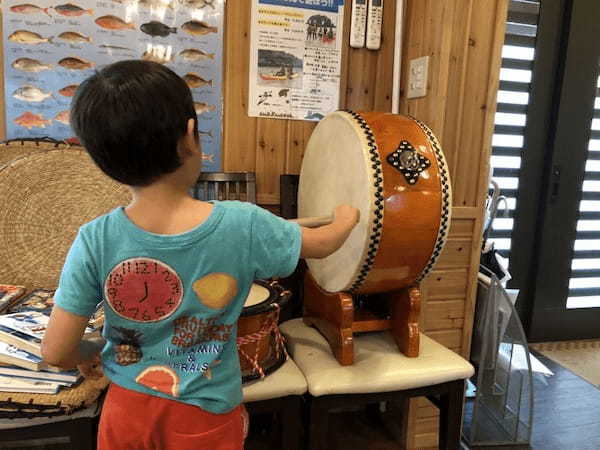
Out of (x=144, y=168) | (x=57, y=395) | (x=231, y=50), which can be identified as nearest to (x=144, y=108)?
(x=144, y=168)

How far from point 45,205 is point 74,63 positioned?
0.51m

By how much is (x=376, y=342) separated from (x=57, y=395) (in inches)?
34.4

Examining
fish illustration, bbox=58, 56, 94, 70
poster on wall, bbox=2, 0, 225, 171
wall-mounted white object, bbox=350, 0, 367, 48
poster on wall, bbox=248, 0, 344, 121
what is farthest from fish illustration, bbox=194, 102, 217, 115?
wall-mounted white object, bbox=350, 0, 367, 48

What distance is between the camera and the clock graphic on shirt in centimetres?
74

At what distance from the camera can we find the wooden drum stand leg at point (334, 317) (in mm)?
1312

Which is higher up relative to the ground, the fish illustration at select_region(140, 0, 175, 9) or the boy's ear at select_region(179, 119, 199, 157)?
the fish illustration at select_region(140, 0, 175, 9)

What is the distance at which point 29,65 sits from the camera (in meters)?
1.60

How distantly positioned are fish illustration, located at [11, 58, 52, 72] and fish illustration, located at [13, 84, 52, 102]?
56 millimetres

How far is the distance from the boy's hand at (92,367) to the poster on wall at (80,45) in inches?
39.4

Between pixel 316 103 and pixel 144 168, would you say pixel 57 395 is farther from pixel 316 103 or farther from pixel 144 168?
pixel 316 103

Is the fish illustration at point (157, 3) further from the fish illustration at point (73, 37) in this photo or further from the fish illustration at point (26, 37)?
the fish illustration at point (26, 37)

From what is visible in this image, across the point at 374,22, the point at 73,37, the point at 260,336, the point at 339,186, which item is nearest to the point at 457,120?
the point at 374,22

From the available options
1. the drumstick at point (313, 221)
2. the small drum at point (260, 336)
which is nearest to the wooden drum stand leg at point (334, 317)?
the small drum at point (260, 336)

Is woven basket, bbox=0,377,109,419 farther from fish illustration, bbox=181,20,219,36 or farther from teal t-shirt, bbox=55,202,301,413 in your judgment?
fish illustration, bbox=181,20,219,36
